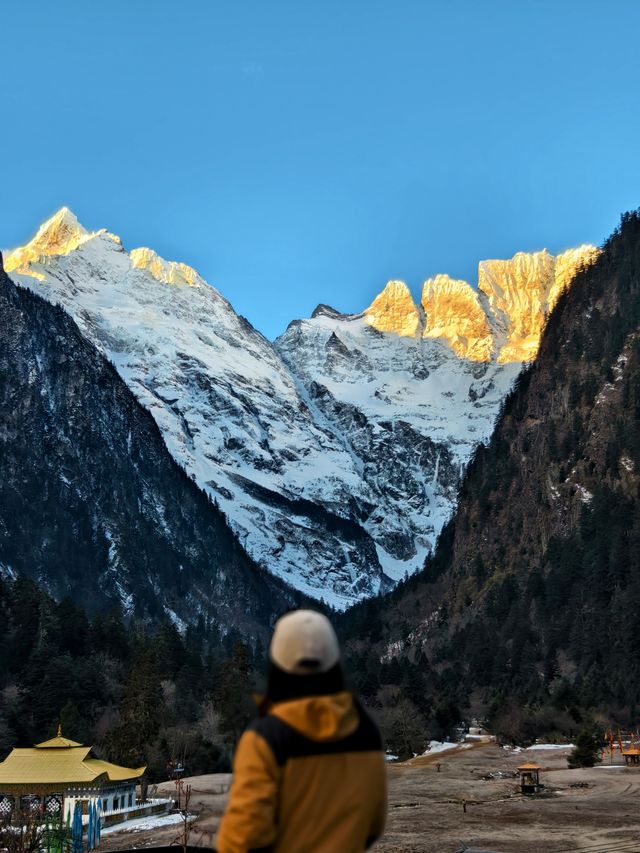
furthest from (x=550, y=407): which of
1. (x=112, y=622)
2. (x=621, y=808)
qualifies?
(x=621, y=808)

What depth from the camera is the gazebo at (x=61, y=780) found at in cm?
5469

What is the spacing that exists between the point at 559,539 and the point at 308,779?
148563 millimetres

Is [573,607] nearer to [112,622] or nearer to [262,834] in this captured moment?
[112,622]

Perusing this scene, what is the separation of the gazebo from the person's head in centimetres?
5093

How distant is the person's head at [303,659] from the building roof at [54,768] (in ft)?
175

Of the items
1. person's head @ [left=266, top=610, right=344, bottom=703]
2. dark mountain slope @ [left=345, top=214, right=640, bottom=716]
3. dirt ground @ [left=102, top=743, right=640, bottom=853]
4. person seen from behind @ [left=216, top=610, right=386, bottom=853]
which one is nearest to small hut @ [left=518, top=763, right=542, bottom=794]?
dirt ground @ [left=102, top=743, right=640, bottom=853]

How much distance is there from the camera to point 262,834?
5801 millimetres

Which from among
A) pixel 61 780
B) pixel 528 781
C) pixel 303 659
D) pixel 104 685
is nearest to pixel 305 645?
pixel 303 659

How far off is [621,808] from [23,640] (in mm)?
81480

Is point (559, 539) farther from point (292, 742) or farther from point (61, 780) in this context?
point (292, 742)

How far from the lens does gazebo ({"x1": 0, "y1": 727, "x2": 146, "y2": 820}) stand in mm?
54688

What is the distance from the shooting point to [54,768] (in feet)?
184

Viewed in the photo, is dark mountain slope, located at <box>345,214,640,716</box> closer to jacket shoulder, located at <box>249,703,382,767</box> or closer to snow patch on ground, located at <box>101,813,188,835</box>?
snow patch on ground, located at <box>101,813,188,835</box>

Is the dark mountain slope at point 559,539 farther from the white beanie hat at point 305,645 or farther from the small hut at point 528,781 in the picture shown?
the white beanie hat at point 305,645
